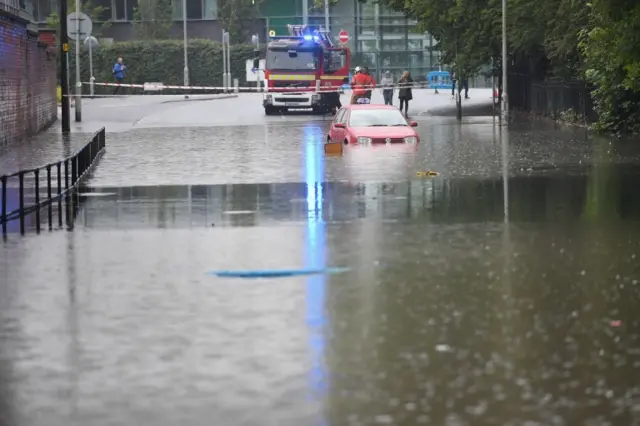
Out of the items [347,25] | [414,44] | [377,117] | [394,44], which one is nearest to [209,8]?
[347,25]

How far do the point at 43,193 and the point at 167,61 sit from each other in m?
60.9

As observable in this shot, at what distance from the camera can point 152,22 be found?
88312 mm

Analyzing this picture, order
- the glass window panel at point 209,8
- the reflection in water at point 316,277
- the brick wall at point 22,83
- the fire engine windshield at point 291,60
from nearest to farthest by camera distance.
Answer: the reflection in water at point 316,277 → the brick wall at point 22,83 → the fire engine windshield at point 291,60 → the glass window panel at point 209,8

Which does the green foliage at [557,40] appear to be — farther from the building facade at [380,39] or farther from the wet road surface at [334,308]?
the building facade at [380,39]

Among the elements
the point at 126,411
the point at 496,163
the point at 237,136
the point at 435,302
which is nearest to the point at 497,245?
the point at 435,302

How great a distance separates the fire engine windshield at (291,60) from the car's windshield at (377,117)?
22692 mm

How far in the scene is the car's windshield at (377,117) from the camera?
33938 mm

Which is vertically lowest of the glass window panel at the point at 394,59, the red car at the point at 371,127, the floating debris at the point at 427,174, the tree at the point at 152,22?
the floating debris at the point at 427,174

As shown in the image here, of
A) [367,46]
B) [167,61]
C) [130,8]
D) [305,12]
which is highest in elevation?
[130,8]

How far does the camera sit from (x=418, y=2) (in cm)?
4984

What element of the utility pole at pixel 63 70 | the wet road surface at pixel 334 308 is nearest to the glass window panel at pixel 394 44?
the utility pole at pixel 63 70

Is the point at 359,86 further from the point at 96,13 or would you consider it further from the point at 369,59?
the point at 369,59

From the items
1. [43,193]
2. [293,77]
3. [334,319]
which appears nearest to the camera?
[334,319]

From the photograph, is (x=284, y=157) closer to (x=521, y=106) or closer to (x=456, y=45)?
(x=456, y=45)
